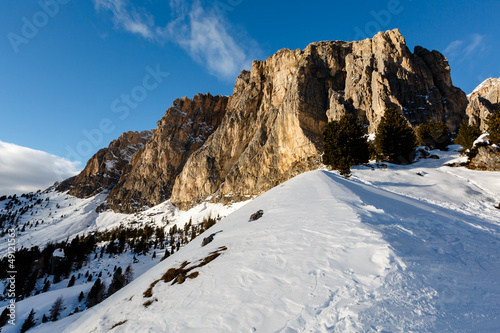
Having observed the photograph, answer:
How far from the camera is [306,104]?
85.4 m

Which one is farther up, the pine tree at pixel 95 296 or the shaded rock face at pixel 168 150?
the shaded rock face at pixel 168 150

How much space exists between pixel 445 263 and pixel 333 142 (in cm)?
2760

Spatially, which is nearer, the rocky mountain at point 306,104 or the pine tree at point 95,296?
the pine tree at point 95,296

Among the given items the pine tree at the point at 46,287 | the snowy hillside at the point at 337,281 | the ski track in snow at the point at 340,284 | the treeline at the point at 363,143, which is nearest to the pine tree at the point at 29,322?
the pine tree at the point at 46,287

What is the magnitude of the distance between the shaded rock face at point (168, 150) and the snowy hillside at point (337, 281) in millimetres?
179716

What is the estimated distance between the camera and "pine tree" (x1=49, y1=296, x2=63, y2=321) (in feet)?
96.9

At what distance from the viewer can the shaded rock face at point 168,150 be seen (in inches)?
6959

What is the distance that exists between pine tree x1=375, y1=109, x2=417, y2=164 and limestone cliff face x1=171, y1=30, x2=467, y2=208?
37376 millimetres

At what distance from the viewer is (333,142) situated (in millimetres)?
31625

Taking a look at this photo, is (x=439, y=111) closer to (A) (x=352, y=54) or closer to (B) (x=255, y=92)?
(A) (x=352, y=54)

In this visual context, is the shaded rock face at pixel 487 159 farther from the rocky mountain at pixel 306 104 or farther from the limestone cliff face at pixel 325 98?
the rocky mountain at pixel 306 104

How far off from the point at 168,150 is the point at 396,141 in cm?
17261

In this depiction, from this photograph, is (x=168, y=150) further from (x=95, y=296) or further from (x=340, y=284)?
(x=340, y=284)

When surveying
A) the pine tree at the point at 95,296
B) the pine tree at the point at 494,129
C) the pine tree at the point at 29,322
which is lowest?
the pine tree at the point at 95,296
